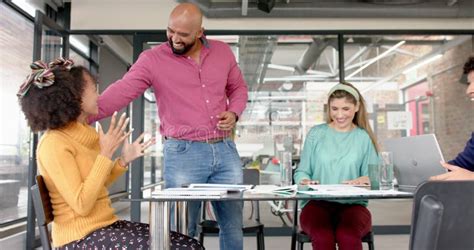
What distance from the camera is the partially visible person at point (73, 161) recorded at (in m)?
1.32

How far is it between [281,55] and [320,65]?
1.59 ft

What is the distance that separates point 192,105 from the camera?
1.88 metres

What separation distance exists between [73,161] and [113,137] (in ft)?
0.56

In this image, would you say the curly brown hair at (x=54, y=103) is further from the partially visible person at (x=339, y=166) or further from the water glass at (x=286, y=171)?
the partially visible person at (x=339, y=166)

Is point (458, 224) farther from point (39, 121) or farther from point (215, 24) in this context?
point (215, 24)

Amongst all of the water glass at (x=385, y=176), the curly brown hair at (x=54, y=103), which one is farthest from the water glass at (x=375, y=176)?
the curly brown hair at (x=54, y=103)

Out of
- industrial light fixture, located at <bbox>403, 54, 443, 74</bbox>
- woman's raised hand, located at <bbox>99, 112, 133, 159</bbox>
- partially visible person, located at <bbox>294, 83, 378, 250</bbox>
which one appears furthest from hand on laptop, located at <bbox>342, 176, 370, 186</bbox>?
industrial light fixture, located at <bbox>403, 54, 443, 74</bbox>

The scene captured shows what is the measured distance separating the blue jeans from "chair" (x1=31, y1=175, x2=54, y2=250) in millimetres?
549

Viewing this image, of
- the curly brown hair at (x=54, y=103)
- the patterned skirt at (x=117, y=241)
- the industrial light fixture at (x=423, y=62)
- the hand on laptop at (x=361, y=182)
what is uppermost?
the industrial light fixture at (x=423, y=62)

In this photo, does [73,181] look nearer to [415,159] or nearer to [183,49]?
[183,49]

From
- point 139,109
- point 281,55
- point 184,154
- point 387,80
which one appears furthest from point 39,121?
point 387,80

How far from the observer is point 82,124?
1.55 m

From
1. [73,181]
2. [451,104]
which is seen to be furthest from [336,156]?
[451,104]

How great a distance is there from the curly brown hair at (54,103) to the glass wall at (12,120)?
2.37 metres
